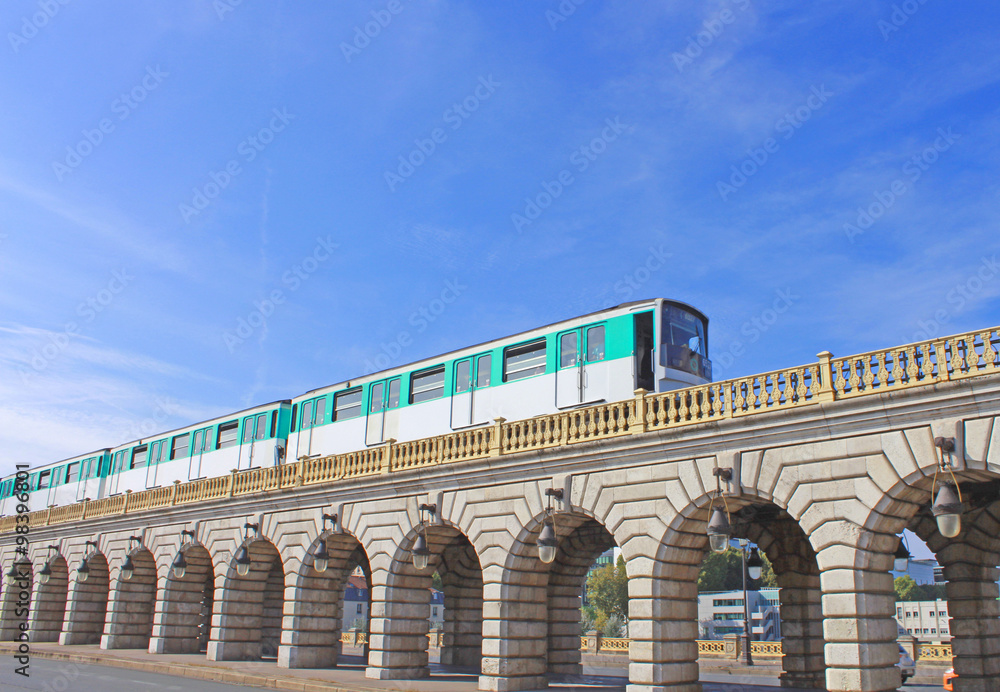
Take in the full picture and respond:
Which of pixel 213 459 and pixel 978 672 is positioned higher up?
pixel 213 459

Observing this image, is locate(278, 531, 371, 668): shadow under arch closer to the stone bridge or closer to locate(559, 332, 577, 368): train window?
the stone bridge

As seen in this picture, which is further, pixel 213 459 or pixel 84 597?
pixel 84 597

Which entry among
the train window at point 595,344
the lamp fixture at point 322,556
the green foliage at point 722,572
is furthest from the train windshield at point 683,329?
the green foliage at point 722,572

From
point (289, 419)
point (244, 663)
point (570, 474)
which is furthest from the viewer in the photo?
point (289, 419)

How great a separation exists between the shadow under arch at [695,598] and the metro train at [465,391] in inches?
140

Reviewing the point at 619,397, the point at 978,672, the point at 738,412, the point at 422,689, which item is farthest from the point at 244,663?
the point at 978,672

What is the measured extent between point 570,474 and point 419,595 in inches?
268

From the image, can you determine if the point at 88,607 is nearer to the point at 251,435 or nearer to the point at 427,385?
the point at 251,435

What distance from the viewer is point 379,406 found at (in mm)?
25875

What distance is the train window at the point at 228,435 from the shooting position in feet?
105

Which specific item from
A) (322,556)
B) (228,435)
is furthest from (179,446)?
(322,556)

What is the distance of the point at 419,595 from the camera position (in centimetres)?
2239

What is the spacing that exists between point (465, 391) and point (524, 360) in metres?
2.33

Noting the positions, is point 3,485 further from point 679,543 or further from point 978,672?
point 978,672
